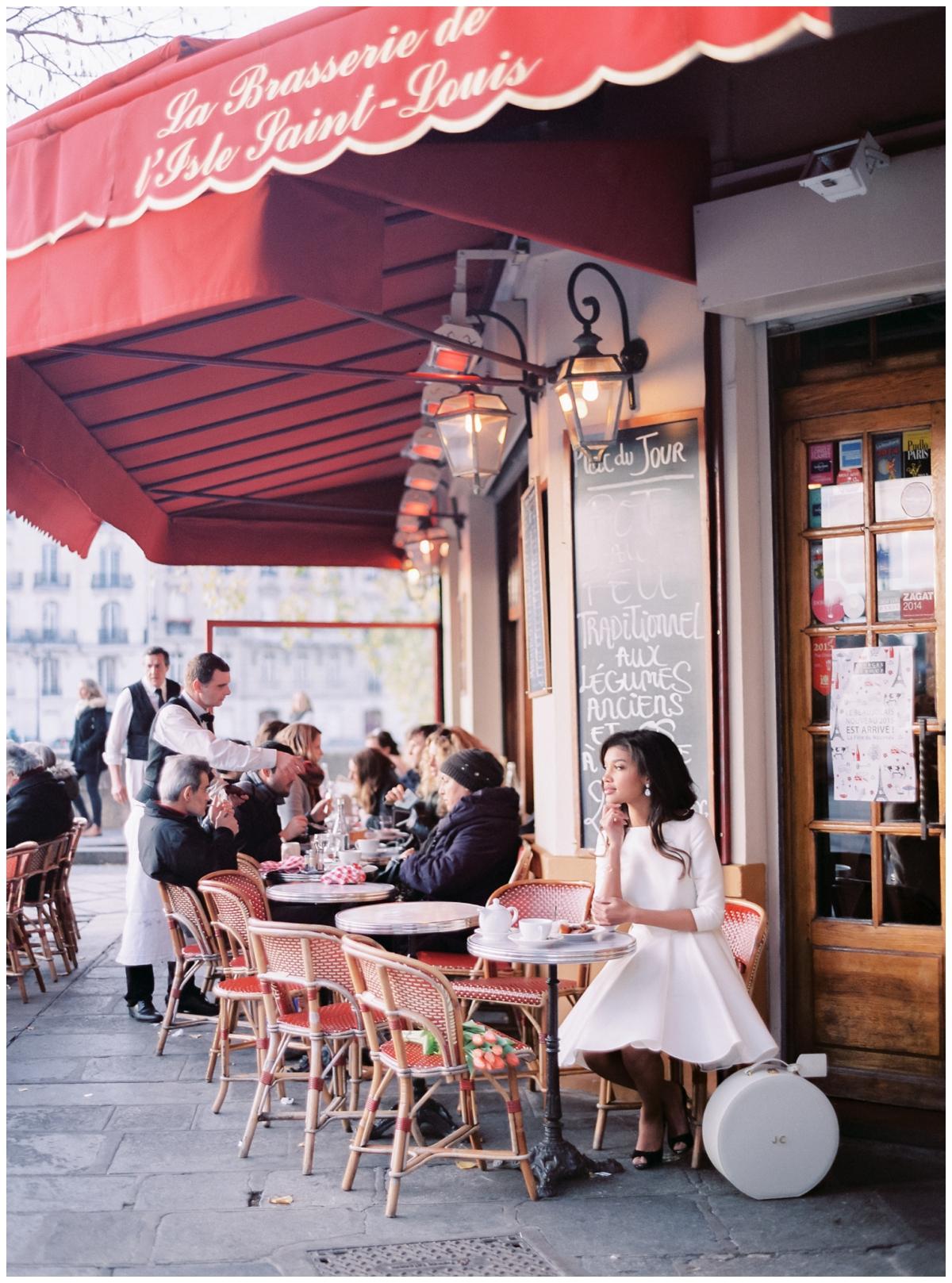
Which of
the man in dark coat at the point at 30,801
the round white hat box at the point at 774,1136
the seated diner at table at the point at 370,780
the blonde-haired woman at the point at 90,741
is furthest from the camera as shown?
the blonde-haired woman at the point at 90,741

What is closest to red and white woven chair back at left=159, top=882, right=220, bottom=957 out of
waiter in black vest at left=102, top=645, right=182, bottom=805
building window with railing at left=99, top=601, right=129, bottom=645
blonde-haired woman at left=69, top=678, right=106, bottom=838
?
waiter in black vest at left=102, top=645, right=182, bottom=805

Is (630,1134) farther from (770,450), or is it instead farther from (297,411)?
(297,411)

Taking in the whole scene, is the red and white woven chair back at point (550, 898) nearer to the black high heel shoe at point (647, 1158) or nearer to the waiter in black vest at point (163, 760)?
the black high heel shoe at point (647, 1158)

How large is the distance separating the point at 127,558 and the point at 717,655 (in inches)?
1700

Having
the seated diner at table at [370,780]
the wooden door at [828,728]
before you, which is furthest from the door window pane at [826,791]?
the seated diner at table at [370,780]

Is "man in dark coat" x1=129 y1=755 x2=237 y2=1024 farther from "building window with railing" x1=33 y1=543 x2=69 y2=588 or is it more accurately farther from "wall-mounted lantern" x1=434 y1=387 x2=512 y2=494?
"building window with railing" x1=33 y1=543 x2=69 y2=588

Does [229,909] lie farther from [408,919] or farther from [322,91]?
[322,91]

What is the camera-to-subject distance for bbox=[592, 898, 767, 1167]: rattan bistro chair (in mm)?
4668

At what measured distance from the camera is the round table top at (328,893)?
5.49 meters

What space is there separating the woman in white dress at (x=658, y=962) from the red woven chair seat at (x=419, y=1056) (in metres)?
0.20

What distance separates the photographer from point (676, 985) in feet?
14.6

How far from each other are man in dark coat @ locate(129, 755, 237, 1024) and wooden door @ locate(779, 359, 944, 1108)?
264 centimetres

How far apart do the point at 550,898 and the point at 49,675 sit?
4274 cm

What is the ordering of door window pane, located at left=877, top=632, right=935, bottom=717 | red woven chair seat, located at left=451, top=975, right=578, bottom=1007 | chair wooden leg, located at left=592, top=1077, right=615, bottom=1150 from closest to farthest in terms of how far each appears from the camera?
chair wooden leg, located at left=592, top=1077, right=615, bottom=1150 < red woven chair seat, located at left=451, top=975, right=578, bottom=1007 < door window pane, located at left=877, top=632, right=935, bottom=717
